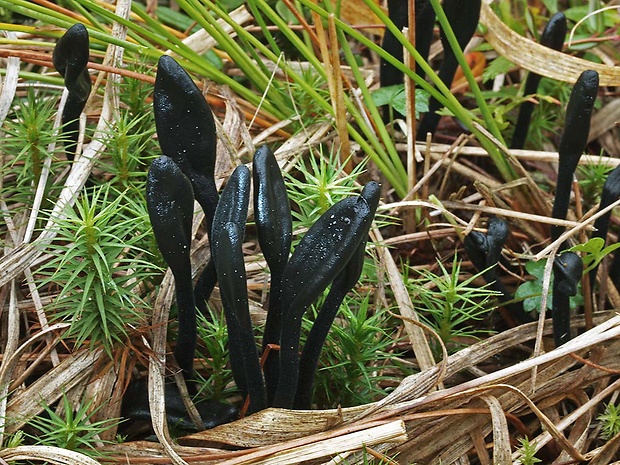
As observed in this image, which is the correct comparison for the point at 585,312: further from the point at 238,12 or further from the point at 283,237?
the point at 238,12

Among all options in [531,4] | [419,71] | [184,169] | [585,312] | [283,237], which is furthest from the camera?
[531,4]

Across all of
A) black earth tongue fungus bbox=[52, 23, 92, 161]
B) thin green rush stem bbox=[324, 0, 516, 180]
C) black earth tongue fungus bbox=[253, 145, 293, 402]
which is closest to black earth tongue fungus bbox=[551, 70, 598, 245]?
thin green rush stem bbox=[324, 0, 516, 180]

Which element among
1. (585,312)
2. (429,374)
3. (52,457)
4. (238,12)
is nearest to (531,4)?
(238,12)

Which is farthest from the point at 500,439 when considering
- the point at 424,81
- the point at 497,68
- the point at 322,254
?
the point at 497,68

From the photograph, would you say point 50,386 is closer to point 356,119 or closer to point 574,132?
point 356,119

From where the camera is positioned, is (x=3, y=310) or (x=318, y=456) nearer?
(x=318, y=456)
